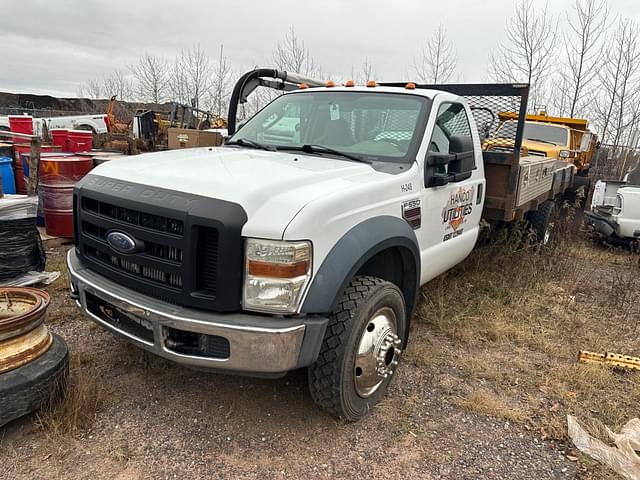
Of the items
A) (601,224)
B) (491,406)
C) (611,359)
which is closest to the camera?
(491,406)

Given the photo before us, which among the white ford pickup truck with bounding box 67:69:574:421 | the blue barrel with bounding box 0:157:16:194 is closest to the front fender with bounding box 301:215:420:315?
the white ford pickup truck with bounding box 67:69:574:421

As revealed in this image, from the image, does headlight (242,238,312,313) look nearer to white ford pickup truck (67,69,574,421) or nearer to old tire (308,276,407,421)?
white ford pickup truck (67,69,574,421)

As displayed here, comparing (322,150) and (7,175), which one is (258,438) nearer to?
(322,150)

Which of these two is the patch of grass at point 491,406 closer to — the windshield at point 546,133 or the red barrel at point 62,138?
the red barrel at point 62,138

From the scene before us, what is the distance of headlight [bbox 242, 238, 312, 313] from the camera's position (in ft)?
7.62

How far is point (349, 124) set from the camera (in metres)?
3.77

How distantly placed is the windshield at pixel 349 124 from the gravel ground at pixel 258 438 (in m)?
1.70

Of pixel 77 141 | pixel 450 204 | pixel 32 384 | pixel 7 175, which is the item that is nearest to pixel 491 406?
pixel 450 204

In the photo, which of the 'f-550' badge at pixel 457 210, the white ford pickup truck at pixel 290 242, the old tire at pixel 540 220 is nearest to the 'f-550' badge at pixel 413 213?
the white ford pickup truck at pixel 290 242

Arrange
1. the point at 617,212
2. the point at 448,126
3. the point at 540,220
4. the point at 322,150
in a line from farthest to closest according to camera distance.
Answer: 1. the point at 617,212
2. the point at 540,220
3. the point at 448,126
4. the point at 322,150

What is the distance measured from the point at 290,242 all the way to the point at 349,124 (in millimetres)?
1762

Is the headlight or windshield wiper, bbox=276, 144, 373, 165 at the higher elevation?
windshield wiper, bbox=276, 144, 373, 165

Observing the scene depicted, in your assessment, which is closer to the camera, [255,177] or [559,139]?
[255,177]

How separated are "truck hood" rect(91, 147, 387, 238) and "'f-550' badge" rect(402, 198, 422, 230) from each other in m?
0.30
